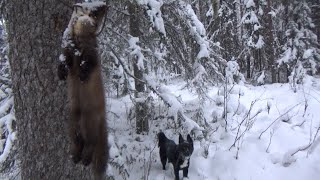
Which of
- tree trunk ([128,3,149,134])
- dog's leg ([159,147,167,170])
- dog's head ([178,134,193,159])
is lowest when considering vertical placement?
dog's leg ([159,147,167,170])

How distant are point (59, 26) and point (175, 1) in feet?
17.2

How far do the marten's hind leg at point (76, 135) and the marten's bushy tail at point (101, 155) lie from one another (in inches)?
4.4

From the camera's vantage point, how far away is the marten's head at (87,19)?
2264 mm

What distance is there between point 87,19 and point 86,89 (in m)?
0.40

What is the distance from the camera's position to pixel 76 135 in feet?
7.91

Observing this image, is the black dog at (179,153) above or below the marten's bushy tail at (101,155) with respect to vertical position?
below

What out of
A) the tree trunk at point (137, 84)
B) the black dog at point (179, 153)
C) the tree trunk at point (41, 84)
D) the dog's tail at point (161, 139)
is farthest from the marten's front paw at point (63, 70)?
the dog's tail at point (161, 139)

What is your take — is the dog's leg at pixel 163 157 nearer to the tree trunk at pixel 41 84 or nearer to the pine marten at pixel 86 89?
the tree trunk at pixel 41 84

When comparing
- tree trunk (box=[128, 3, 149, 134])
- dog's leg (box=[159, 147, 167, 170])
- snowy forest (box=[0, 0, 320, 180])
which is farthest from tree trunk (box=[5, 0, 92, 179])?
dog's leg (box=[159, 147, 167, 170])

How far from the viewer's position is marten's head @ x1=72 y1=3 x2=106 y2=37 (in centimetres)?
226

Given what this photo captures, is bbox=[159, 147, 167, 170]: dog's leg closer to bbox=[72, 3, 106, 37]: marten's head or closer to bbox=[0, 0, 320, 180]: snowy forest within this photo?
bbox=[0, 0, 320, 180]: snowy forest

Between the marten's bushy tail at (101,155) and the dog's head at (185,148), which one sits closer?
the marten's bushy tail at (101,155)

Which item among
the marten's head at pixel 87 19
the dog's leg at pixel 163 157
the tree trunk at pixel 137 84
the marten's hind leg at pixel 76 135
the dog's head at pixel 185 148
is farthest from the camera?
the tree trunk at pixel 137 84

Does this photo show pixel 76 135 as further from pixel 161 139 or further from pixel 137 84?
pixel 137 84
